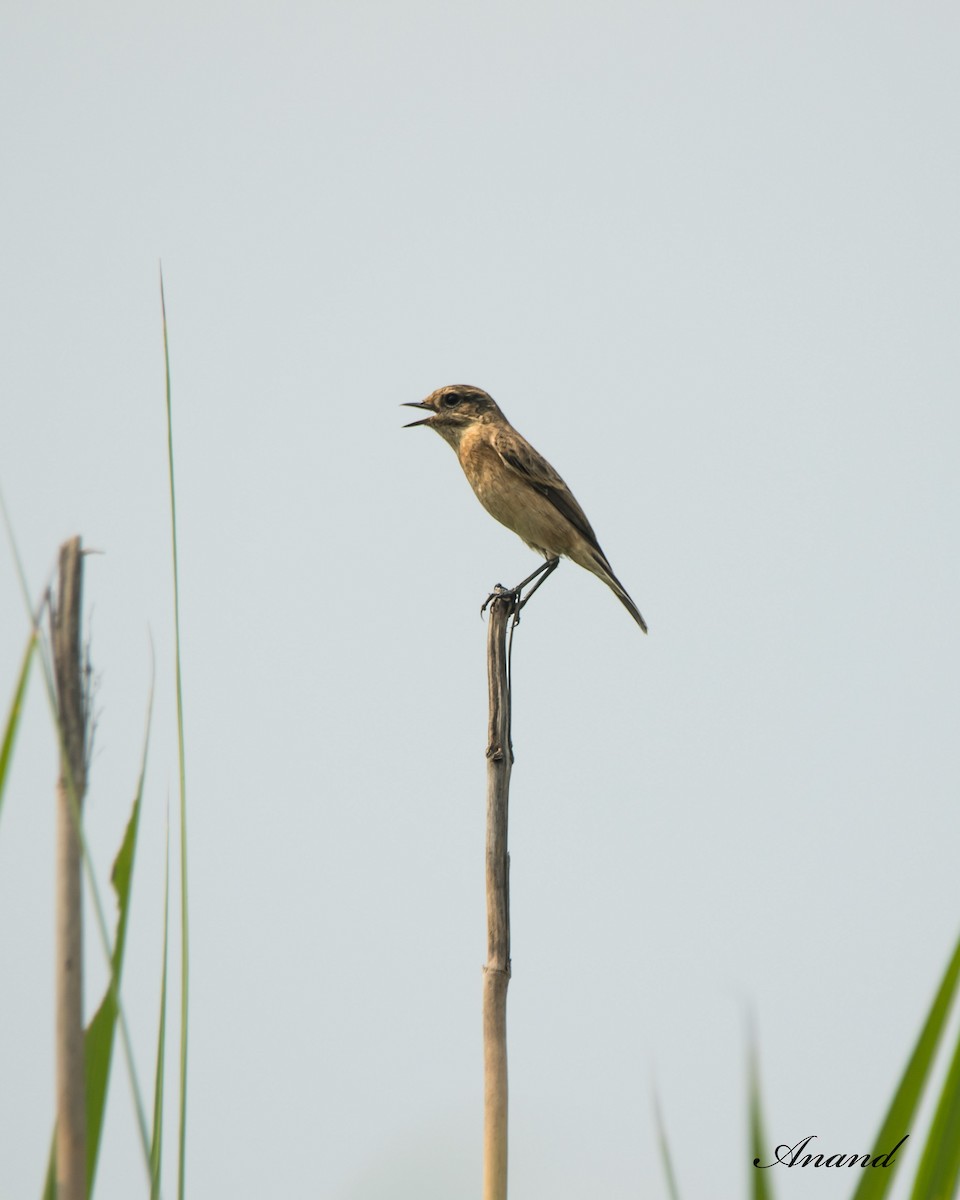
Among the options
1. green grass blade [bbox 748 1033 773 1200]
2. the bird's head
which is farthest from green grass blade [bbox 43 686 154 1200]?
the bird's head

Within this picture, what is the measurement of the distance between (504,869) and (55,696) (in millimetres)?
1546

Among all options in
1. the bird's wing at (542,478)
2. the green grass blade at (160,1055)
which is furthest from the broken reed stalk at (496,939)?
the bird's wing at (542,478)

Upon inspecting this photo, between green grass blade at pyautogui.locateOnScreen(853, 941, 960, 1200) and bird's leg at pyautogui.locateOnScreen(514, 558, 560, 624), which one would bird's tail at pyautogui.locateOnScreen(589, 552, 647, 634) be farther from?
green grass blade at pyautogui.locateOnScreen(853, 941, 960, 1200)

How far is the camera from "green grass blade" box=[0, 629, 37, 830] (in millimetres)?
1908

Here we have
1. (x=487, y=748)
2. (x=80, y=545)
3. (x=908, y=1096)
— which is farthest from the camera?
(x=487, y=748)

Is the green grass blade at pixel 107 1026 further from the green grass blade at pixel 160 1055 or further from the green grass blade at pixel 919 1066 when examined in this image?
the green grass blade at pixel 919 1066

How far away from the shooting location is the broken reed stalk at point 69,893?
72.9 inches

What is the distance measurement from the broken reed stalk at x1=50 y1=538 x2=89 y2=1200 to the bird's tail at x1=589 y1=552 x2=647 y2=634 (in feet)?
22.1

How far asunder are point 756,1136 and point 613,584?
706 cm

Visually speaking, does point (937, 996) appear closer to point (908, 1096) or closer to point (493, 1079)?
point (908, 1096)

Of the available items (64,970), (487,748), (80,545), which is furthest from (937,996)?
(487,748)

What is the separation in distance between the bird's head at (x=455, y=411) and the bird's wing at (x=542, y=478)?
35 cm

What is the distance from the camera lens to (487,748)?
3.59 metres

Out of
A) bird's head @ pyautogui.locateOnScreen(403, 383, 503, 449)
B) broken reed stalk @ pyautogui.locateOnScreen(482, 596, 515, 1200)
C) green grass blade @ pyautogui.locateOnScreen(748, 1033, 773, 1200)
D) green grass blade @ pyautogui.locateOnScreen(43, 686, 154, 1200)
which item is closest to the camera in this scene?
green grass blade @ pyautogui.locateOnScreen(748, 1033, 773, 1200)
